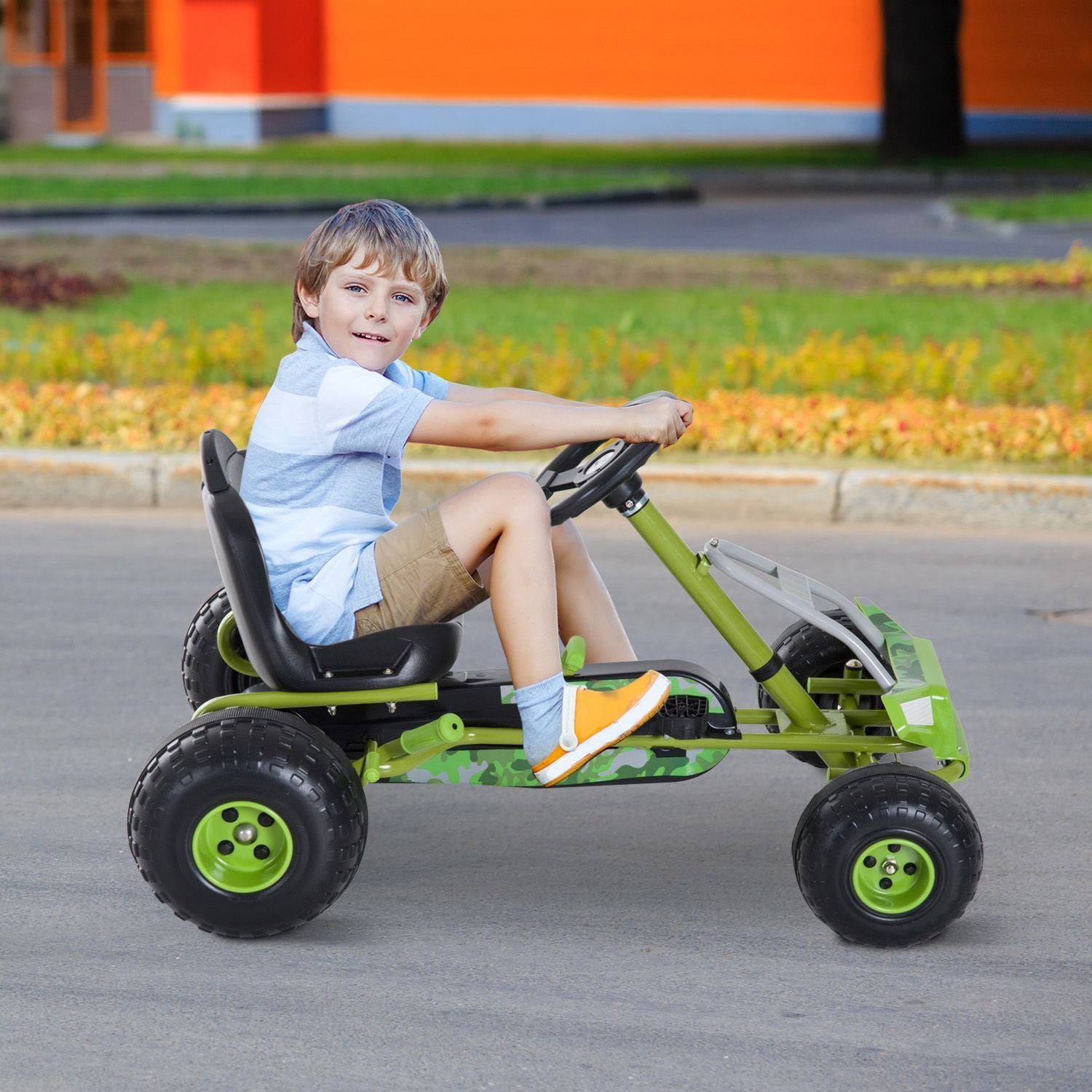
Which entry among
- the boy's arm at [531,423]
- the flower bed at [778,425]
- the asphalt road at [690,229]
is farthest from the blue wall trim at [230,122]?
the boy's arm at [531,423]

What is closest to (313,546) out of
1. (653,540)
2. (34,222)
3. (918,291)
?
(653,540)

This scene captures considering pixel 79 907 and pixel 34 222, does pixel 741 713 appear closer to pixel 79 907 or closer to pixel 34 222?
pixel 79 907

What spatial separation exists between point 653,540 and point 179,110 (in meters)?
27.1

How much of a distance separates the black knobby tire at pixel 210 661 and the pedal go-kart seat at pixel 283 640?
695 millimetres

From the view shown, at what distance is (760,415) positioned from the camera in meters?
7.96

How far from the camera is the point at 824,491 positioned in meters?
7.36

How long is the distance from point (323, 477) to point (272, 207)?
15.2m

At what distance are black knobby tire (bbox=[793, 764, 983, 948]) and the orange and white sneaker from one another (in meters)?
0.39

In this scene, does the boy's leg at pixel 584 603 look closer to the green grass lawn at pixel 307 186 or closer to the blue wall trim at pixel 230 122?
the green grass lawn at pixel 307 186

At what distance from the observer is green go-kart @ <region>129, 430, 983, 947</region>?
354 cm

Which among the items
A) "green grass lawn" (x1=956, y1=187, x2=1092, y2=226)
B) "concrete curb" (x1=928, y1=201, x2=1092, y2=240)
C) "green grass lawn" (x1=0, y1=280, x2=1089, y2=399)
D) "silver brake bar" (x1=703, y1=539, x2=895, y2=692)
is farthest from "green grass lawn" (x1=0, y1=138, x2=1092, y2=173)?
"silver brake bar" (x1=703, y1=539, x2=895, y2=692)

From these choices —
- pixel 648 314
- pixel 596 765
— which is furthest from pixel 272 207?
pixel 596 765

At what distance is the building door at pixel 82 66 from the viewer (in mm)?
30141

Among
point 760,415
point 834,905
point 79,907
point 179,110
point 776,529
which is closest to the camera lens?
point 834,905
